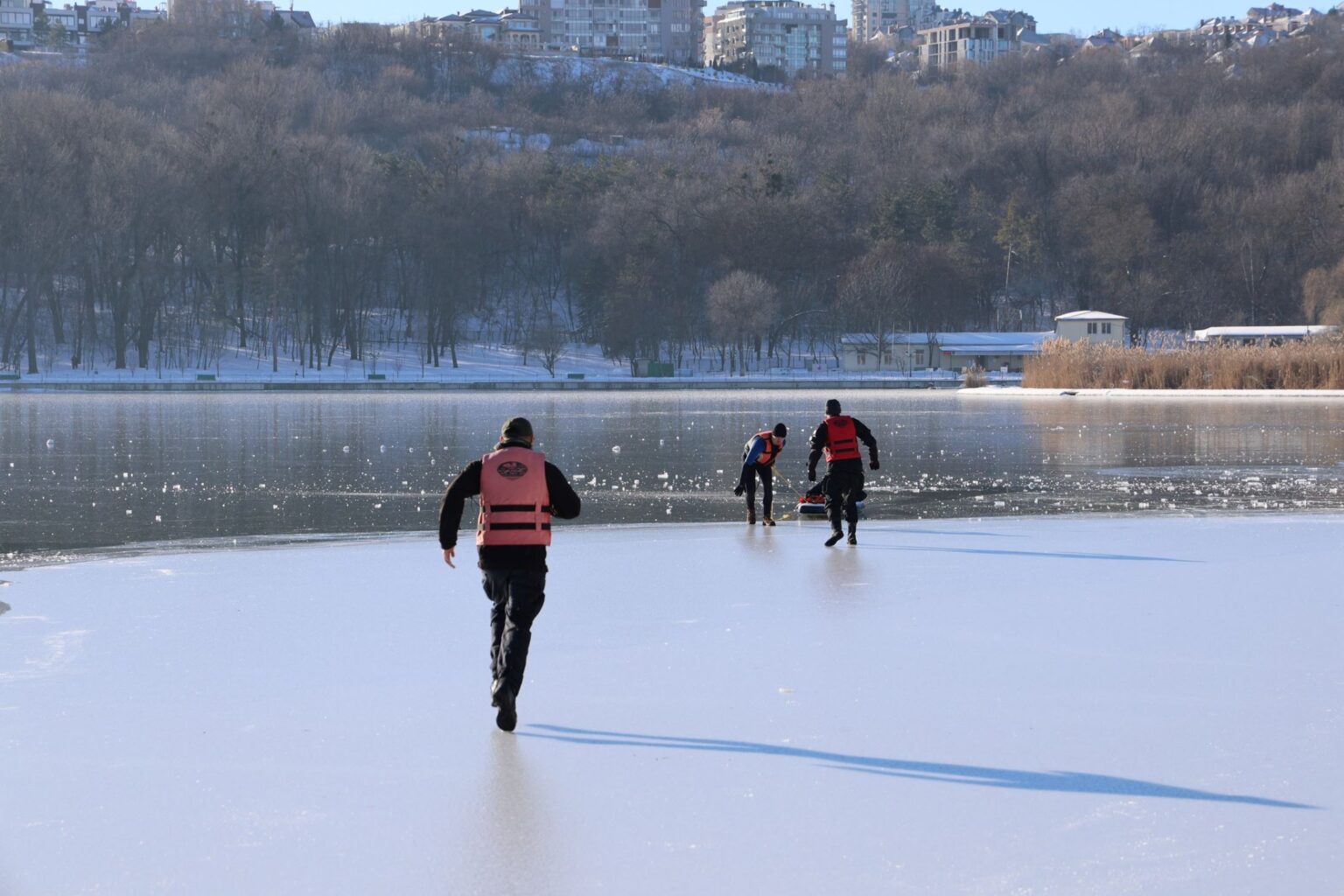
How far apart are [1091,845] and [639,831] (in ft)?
→ 4.93

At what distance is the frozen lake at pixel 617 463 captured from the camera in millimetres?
19234

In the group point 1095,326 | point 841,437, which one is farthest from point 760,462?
point 1095,326

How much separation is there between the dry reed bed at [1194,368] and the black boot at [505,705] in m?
53.3

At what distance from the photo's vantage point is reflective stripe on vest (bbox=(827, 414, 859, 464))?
14.7m

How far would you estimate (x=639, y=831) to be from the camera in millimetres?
5938

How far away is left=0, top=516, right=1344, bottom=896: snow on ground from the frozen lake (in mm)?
6135

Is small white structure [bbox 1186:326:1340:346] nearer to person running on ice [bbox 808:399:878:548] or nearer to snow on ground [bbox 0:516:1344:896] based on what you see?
person running on ice [bbox 808:399:878:548]

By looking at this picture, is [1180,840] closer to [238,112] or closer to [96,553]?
[96,553]

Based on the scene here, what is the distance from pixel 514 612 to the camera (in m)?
7.55

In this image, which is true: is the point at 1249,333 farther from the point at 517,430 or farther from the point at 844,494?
the point at 517,430

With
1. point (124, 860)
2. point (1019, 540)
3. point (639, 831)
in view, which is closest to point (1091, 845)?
point (639, 831)

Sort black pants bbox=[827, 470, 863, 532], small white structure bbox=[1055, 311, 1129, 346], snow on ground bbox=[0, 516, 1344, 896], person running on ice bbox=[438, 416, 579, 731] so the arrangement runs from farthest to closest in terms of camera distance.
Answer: small white structure bbox=[1055, 311, 1129, 346], black pants bbox=[827, 470, 863, 532], person running on ice bbox=[438, 416, 579, 731], snow on ground bbox=[0, 516, 1344, 896]

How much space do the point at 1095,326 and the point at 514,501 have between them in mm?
97946

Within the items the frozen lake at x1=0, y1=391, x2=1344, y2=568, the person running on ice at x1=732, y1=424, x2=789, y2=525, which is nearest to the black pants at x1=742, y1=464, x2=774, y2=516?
the person running on ice at x1=732, y1=424, x2=789, y2=525
